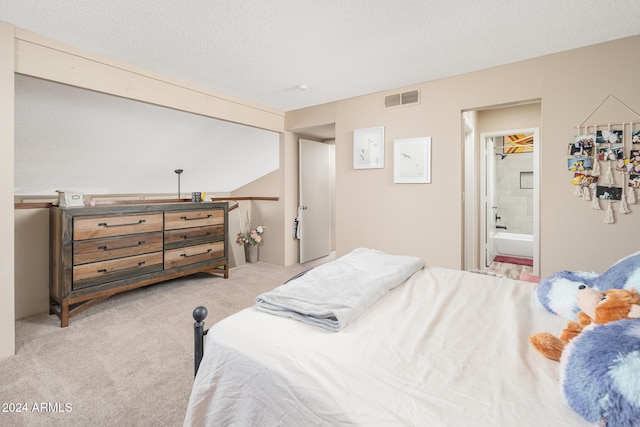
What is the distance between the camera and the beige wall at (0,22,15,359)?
2.08m

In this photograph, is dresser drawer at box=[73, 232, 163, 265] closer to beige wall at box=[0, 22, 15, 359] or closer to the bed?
beige wall at box=[0, 22, 15, 359]

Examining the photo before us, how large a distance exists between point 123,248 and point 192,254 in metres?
0.78

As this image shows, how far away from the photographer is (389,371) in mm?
903

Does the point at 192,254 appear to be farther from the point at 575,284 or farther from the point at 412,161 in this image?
the point at 575,284

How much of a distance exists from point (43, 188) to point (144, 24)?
130 inches

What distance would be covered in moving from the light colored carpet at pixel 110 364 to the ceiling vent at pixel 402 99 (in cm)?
282

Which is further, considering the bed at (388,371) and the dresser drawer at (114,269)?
the dresser drawer at (114,269)

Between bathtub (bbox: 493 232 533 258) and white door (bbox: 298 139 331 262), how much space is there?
10.1 feet

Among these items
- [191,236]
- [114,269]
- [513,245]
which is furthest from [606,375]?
[513,245]

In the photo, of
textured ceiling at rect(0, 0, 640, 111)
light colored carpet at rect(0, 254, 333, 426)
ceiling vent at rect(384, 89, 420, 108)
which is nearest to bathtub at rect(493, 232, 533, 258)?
ceiling vent at rect(384, 89, 420, 108)

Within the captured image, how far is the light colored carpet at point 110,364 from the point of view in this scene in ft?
5.17

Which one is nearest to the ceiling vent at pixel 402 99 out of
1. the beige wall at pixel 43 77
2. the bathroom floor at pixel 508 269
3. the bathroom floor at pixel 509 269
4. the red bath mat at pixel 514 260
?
the beige wall at pixel 43 77

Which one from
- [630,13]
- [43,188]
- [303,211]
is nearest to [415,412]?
[630,13]

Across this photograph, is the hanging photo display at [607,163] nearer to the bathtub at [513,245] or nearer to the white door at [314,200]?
the bathtub at [513,245]
